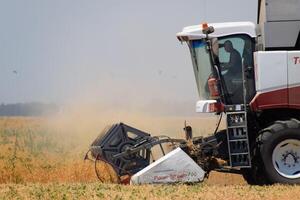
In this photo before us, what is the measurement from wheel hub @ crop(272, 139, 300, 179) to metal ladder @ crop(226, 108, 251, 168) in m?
0.49

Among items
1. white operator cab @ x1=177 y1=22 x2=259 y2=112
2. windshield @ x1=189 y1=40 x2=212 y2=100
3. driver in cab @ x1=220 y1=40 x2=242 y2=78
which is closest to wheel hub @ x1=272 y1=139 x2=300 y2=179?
white operator cab @ x1=177 y1=22 x2=259 y2=112

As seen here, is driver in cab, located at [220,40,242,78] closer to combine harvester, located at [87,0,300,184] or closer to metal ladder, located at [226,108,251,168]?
combine harvester, located at [87,0,300,184]

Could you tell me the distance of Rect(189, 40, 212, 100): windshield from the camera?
11.1m

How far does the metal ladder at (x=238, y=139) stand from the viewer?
10403mm

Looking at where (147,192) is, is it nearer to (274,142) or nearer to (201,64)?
(274,142)

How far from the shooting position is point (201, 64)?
1124cm

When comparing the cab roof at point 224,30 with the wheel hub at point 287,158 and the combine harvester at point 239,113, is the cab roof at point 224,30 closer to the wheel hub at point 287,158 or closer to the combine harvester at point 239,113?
the combine harvester at point 239,113

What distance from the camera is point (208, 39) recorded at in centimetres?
1091

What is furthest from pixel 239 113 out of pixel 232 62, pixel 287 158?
pixel 287 158

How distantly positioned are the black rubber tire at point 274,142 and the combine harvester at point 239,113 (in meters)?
0.02

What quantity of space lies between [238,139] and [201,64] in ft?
5.34

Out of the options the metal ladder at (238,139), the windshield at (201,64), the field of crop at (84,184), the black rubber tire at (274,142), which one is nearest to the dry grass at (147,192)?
the field of crop at (84,184)

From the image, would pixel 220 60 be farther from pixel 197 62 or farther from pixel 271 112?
pixel 271 112

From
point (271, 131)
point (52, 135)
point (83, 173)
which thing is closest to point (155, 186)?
point (271, 131)
